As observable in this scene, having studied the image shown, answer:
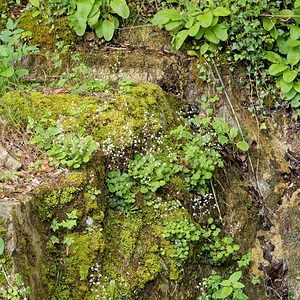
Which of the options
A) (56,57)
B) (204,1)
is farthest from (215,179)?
(56,57)

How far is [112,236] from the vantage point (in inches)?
147

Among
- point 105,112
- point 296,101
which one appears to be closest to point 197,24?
point 296,101

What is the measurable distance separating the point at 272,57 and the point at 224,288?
126 inches

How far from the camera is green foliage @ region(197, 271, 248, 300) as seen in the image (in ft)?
12.4

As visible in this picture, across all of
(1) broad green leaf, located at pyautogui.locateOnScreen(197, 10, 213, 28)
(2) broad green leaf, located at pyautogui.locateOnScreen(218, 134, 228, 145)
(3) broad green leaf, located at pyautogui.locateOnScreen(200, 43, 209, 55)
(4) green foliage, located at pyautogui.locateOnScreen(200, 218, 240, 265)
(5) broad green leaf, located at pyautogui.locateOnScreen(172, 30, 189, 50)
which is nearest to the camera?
(4) green foliage, located at pyautogui.locateOnScreen(200, 218, 240, 265)

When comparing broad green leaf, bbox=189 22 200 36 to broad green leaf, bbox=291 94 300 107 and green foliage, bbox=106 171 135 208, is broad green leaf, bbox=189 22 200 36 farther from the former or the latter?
green foliage, bbox=106 171 135 208

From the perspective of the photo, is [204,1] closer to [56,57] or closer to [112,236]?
[56,57]

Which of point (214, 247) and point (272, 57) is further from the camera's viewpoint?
point (272, 57)

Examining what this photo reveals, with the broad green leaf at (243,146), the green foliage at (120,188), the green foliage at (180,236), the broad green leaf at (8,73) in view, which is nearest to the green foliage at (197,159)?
the broad green leaf at (243,146)

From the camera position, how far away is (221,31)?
5086 mm

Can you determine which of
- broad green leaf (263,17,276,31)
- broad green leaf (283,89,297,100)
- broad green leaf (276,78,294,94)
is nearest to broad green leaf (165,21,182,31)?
broad green leaf (263,17,276,31)

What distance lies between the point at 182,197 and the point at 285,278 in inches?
65.4

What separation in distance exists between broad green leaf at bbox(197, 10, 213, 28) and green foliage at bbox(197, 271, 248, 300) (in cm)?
313

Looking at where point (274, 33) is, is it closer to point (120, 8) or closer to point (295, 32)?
point (295, 32)
